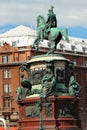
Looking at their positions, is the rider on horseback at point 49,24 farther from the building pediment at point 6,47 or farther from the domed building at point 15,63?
the building pediment at point 6,47

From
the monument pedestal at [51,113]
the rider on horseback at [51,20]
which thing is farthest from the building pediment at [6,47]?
the monument pedestal at [51,113]

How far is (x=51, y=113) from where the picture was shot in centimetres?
4056

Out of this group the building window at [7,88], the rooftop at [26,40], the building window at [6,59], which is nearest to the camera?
the building window at [7,88]

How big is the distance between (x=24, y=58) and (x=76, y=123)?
268ft

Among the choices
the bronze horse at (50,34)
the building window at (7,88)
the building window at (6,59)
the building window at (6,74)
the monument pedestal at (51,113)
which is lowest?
the building window at (7,88)

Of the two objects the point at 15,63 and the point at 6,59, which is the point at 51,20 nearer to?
the point at 15,63

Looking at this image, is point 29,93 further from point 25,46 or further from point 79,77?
point 79,77

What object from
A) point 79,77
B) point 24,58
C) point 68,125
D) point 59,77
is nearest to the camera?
point 68,125

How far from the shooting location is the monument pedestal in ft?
132

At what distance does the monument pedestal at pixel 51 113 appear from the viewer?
4009 cm

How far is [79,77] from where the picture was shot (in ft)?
435

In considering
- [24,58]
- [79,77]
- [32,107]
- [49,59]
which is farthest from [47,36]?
[79,77]

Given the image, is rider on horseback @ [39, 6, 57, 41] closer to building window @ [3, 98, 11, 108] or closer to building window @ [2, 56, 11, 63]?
building window @ [3, 98, 11, 108]

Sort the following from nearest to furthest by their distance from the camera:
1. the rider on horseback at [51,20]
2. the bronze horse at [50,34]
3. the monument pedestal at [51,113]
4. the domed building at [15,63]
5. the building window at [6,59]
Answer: the monument pedestal at [51,113], the bronze horse at [50,34], the rider on horseback at [51,20], the domed building at [15,63], the building window at [6,59]
